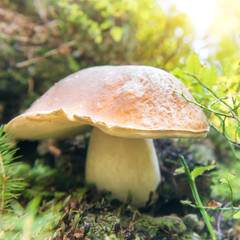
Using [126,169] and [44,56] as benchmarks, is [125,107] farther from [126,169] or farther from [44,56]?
[44,56]

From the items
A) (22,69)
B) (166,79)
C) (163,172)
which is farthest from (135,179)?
(22,69)

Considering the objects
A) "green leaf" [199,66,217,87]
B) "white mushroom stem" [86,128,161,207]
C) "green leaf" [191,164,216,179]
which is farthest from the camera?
"white mushroom stem" [86,128,161,207]

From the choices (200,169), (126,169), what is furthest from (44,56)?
(200,169)

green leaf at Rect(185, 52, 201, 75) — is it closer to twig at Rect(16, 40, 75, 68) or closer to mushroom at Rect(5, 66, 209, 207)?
mushroom at Rect(5, 66, 209, 207)

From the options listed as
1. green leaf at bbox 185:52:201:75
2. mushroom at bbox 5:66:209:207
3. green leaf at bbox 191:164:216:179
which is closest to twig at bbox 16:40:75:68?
mushroom at bbox 5:66:209:207

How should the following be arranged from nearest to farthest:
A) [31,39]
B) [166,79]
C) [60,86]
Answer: [166,79]
[60,86]
[31,39]

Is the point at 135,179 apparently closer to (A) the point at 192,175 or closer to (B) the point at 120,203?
(B) the point at 120,203

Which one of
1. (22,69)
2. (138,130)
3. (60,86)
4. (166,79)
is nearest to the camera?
(138,130)

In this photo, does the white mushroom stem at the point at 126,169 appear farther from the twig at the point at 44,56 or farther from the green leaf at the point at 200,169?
the twig at the point at 44,56

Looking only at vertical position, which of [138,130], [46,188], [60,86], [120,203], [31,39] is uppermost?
[31,39]
